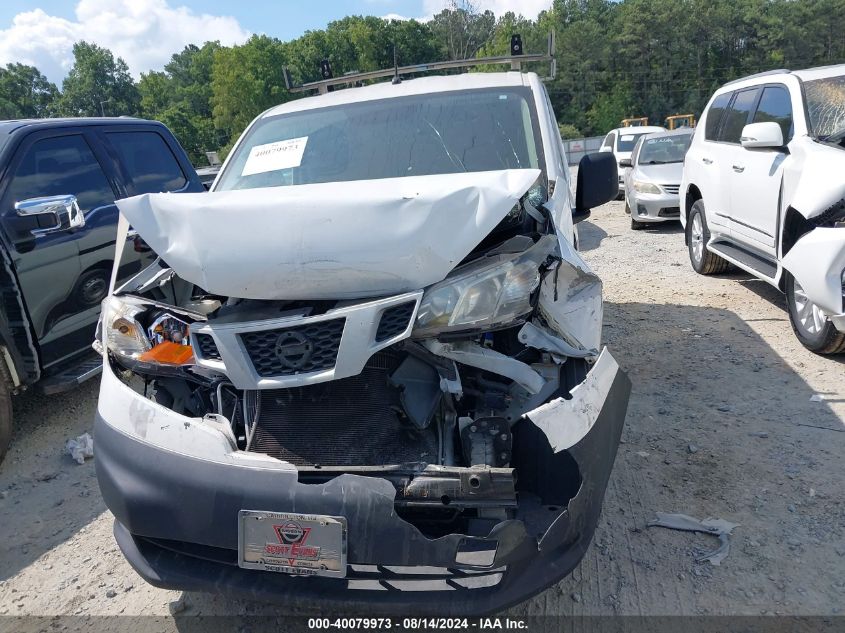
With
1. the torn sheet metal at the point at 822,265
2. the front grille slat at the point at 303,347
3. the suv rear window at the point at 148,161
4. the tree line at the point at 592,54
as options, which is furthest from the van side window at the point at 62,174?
the tree line at the point at 592,54

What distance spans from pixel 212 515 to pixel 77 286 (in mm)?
2969

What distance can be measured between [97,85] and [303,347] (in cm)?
10071

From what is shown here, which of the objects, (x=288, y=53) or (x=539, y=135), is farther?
(x=288, y=53)

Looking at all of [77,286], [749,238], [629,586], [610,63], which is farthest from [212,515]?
[610,63]

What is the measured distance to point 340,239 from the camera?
2012 mm

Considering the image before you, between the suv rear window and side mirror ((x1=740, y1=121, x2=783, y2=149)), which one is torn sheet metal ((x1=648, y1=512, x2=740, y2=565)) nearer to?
side mirror ((x1=740, y1=121, x2=783, y2=149))

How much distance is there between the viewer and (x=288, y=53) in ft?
236

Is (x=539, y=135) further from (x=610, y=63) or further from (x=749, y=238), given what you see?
(x=610, y=63)

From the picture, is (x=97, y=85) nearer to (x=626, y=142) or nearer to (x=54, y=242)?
(x=626, y=142)

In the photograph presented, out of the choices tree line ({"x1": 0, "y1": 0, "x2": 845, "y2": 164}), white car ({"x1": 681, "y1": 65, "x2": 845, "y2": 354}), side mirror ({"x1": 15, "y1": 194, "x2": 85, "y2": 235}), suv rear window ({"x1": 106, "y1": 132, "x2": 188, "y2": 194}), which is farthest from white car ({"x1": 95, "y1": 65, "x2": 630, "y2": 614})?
tree line ({"x1": 0, "y1": 0, "x2": 845, "y2": 164})

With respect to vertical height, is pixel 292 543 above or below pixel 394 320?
below

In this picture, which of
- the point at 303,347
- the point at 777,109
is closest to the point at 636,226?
the point at 777,109

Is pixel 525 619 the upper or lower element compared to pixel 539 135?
lower

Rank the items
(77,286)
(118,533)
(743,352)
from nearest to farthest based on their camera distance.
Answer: (118,533)
(77,286)
(743,352)
